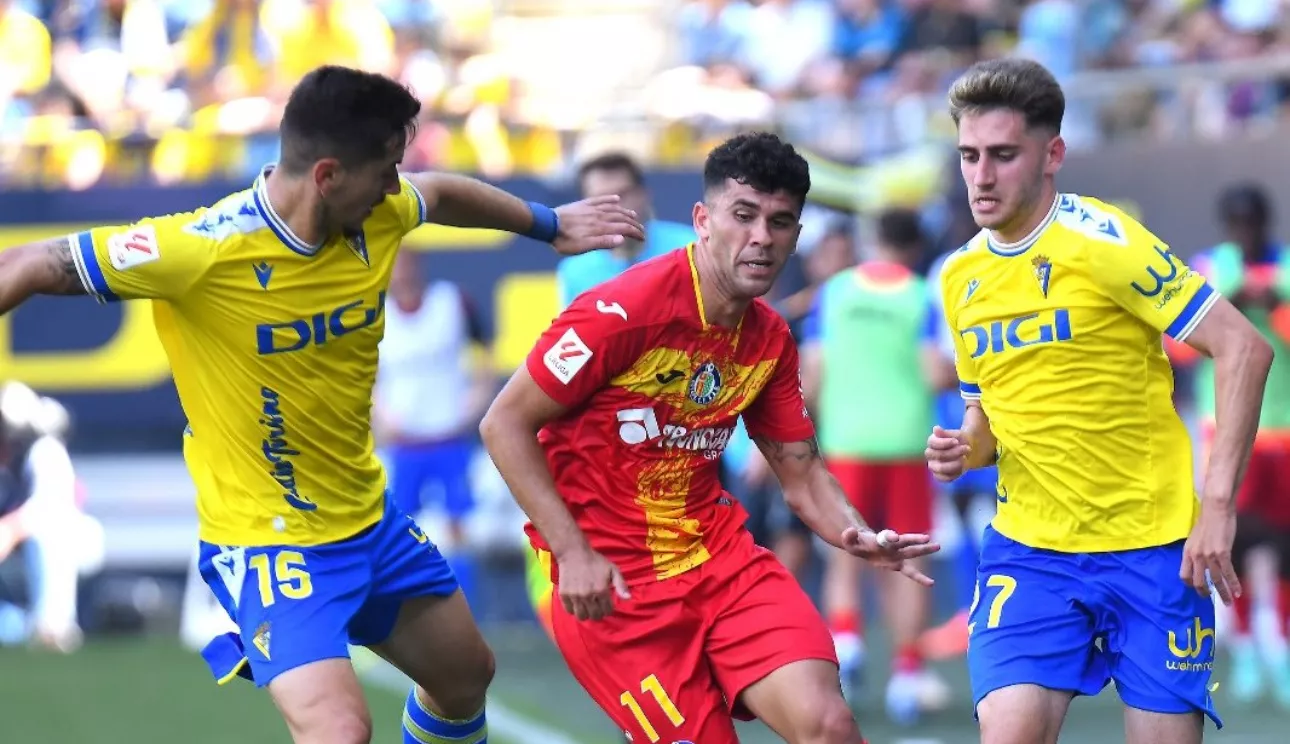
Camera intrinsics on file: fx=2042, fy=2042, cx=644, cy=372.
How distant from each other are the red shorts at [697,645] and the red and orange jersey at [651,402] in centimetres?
10

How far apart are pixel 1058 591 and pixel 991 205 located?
1.20 metres

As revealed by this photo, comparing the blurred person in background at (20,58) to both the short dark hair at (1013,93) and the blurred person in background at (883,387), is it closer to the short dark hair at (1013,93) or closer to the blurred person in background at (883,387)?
the blurred person in background at (883,387)

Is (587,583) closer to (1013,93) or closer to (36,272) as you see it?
(36,272)

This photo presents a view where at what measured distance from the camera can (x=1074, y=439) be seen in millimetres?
6309

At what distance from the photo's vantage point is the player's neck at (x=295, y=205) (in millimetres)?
6191

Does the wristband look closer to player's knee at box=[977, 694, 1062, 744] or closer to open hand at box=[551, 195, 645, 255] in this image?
open hand at box=[551, 195, 645, 255]

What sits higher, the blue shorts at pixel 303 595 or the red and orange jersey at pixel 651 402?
the red and orange jersey at pixel 651 402

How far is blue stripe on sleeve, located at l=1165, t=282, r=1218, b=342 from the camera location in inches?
238

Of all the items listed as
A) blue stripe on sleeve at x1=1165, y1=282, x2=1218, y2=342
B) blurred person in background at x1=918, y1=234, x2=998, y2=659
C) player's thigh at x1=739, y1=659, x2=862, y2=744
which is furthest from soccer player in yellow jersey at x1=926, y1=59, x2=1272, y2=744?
blurred person in background at x1=918, y1=234, x2=998, y2=659

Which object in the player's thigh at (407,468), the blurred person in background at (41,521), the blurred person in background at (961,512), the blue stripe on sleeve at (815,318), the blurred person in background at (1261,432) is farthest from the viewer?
the blurred person in background at (41,521)

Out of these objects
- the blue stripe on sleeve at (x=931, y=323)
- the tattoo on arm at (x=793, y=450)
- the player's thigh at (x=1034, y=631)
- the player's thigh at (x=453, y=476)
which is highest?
the tattoo on arm at (x=793, y=450)

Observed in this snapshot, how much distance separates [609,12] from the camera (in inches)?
922

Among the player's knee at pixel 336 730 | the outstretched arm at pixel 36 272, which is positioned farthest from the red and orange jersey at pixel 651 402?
the outstretched arm at pixel 36 272

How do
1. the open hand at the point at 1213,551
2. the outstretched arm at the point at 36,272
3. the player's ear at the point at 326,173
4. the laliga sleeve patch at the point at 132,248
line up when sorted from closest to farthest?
the outstretched arm at the point at 36,272 < the open hand at the point at 1213,551 < the laliga sleeve patch at the point at 132,248 < the player's ear at the point at 326,173
